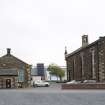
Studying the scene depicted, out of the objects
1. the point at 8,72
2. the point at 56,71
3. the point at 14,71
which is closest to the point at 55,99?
the point at 8,72

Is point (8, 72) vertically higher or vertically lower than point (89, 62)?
lower

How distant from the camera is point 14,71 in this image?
9512cm

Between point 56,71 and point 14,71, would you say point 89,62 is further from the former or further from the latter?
point 56,71

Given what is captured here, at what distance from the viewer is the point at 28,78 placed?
325 feet

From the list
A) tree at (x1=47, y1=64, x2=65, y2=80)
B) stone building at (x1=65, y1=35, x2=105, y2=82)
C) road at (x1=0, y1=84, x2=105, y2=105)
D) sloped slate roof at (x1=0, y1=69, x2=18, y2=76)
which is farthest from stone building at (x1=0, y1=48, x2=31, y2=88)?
tree at (x1=47, y1=64, x2=65, y2=80)

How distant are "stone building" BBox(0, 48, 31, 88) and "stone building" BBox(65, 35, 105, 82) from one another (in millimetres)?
12630

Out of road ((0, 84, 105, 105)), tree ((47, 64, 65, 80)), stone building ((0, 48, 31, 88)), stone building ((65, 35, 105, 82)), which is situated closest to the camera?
road ((0, 84, 105, 105))

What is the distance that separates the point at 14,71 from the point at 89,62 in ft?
58.6

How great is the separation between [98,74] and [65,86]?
42.0ft

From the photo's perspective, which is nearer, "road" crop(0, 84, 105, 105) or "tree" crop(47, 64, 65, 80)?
"road" crop(0, 84, 105, 105)

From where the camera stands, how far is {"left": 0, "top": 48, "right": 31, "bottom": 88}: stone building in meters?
93.1

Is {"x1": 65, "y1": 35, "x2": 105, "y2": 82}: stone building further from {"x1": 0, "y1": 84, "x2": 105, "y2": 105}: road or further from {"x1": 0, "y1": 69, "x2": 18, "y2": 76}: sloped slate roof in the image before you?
{"x1": 0, "y1": 84, "x2": 105, "y2": 105}: road

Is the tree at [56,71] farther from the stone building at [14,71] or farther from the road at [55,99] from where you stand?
the road at [55,99]

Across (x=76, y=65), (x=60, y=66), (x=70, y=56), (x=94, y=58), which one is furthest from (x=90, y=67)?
(x=60, y=66)
